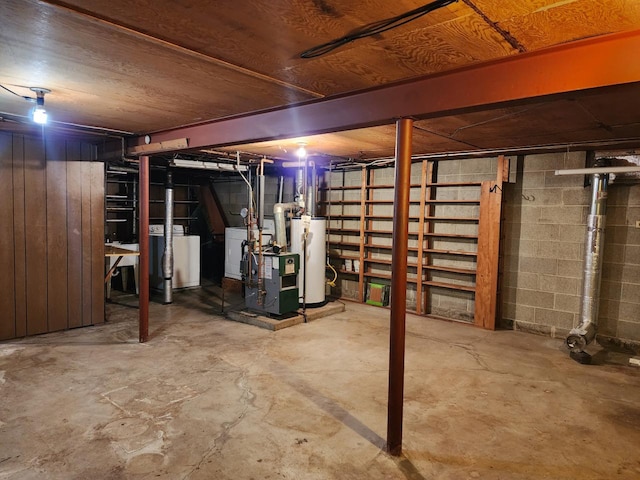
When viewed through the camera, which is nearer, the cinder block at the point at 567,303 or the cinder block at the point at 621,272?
the cinder block at the point at 621,272

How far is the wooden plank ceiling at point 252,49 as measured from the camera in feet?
5.16

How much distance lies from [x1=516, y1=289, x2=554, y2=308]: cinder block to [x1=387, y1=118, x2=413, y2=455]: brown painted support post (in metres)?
3.19

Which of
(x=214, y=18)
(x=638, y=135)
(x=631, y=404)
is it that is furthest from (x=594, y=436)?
(x=214, y=18)

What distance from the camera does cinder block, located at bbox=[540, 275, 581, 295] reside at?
4.61 meters

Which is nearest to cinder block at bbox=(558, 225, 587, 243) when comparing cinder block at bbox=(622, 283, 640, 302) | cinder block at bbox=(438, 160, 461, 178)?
cinder block at bbox=(622, 283, 640, 302)

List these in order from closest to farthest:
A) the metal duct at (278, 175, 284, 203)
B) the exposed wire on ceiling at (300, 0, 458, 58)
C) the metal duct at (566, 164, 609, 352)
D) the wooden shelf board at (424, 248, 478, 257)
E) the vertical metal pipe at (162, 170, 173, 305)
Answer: the exposed wire on ceiling at (300, 0, 458, 58) → the metal duct at (566, 164, 609, 352) → the wooden shelf board at (424, 248, 478, 257) → the vertical metal pipe at (162, 170, 173, 305) → the metal duct at (278, 175, 284, 203)

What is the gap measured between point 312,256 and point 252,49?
12.7 ft

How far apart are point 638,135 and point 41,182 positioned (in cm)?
590

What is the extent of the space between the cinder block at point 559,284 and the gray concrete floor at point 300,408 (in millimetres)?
620

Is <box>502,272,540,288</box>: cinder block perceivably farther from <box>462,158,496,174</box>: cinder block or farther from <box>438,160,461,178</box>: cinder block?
<box>438,160,461,178</box>: cinder block

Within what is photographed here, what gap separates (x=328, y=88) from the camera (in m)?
2.51

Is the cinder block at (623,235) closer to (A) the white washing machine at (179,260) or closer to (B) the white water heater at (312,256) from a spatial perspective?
(B) the white water heater at (312,256)

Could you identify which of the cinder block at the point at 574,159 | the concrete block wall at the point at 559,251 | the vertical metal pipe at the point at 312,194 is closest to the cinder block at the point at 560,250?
the concrete block wall at the point at 559,251

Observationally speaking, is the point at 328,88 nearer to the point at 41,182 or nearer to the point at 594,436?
the point at 594,436
